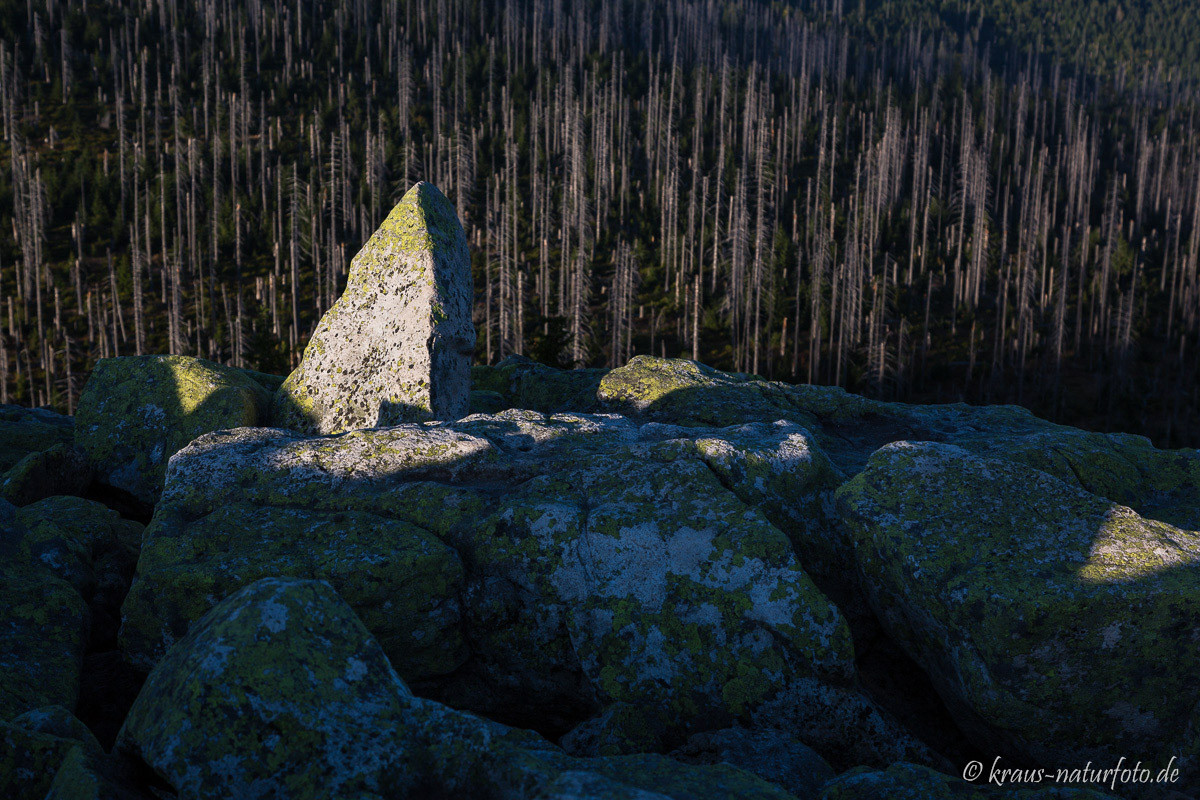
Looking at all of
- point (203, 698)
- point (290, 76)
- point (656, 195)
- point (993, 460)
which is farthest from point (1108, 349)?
point (290, 76)

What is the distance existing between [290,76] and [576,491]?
126769 mm

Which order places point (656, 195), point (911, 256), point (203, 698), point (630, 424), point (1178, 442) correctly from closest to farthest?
point (203, 698)
point (630, 424)
point (1178, 442)
point (911, 256)
point (656, 195)

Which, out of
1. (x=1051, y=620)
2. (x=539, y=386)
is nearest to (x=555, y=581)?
(x=1051, y=620)

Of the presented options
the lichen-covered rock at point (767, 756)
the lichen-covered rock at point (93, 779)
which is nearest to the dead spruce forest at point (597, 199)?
the lichen-covered rock at point (767, 756)

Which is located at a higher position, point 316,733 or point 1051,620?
point 316,733

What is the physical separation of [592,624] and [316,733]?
3.15 m

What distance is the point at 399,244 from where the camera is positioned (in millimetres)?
13562

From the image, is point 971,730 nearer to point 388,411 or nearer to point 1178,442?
point 388,411

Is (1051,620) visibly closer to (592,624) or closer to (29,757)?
(592,624)

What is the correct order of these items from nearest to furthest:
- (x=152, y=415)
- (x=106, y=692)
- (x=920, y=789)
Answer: (x=920, y=789) < (x=106, y=692) < (x=152, y=415)

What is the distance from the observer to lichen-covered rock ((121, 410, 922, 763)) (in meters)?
7.40

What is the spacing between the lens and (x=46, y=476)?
1166 cm

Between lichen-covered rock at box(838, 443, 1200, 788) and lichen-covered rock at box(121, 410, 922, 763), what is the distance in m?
0.94

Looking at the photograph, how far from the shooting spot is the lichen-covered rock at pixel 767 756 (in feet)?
20.7
